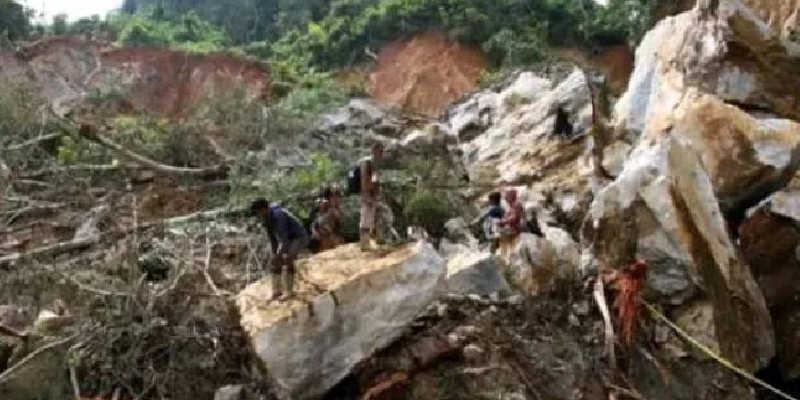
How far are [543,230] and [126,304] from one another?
12.3ft

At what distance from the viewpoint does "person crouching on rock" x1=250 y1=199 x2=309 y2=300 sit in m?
6.46

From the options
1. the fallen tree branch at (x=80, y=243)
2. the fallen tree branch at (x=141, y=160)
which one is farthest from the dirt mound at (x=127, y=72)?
the fallen tree branch at (x=80, y=243)

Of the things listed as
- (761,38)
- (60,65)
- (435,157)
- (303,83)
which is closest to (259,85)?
(303,83)

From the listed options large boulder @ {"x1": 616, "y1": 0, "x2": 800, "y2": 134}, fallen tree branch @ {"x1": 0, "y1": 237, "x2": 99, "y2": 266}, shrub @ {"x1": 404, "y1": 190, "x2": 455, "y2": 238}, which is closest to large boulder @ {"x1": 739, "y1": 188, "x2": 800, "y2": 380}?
large boulder @ {"x1": 616, "y1": 0, "x2": 800, "y2": 134}

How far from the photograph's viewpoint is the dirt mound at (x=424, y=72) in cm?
2153

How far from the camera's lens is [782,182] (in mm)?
9297

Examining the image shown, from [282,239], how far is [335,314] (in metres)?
0.56

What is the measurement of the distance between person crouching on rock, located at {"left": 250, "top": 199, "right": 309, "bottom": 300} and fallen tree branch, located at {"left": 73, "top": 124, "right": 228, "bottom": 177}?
4.07 meters

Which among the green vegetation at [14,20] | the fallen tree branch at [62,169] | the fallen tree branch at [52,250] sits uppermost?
the green vegetation at [14,20]

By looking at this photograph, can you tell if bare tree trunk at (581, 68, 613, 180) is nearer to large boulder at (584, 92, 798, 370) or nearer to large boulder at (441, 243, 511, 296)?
large boulder at (584, 92, 798, 370)

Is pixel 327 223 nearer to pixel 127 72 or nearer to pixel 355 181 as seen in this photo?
pixel 355 181

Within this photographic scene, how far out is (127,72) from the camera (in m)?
19.2

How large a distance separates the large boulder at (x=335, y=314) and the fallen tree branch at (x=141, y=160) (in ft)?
12.6

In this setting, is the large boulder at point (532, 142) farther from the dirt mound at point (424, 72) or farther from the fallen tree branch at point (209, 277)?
the dirt mound at point (424, 72)
